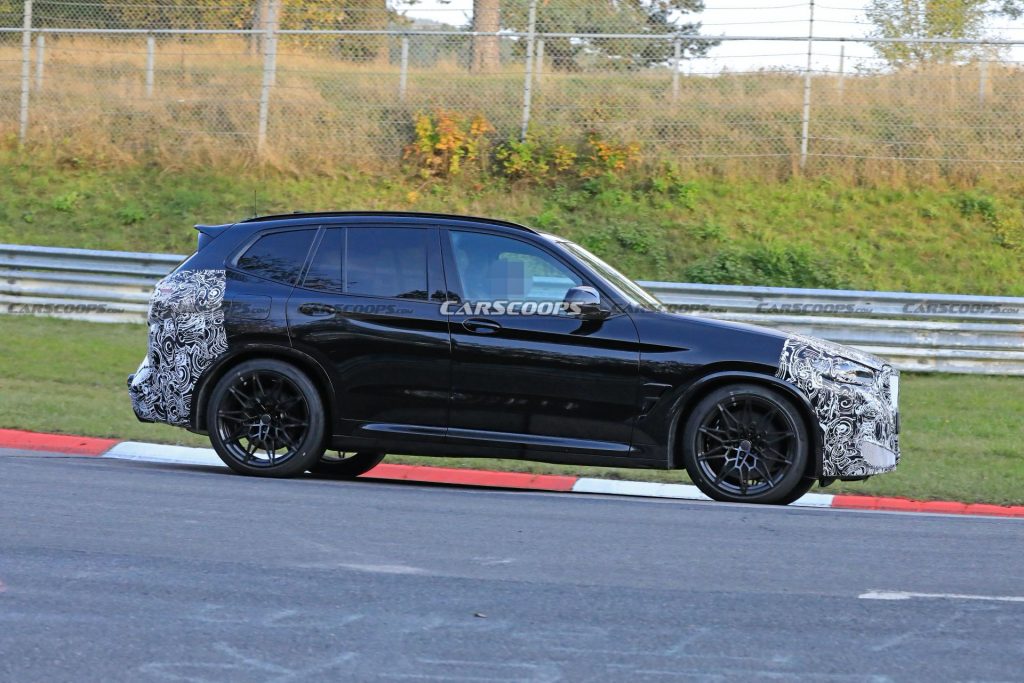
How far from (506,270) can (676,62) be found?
12.3m

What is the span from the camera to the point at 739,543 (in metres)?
6.70

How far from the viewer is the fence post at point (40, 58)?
2156 centimetres

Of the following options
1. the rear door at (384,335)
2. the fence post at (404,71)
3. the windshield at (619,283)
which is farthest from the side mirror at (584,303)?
the fence post at (404,71)

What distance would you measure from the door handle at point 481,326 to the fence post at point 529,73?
12.2 meters

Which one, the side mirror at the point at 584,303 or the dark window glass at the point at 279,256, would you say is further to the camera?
the dark window glass at the point at 279,256

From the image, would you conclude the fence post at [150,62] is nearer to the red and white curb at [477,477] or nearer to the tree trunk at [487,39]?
the tree trunk at [487,39]

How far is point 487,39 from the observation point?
2019 centimetres

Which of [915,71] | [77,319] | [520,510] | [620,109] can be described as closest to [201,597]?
[520,510]

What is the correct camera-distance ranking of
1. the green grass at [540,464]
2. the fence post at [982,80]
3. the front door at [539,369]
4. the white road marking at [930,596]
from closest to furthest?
the white road marking at [930,596] → the front door at [539,369] → the green grass at [540,464] → the fence post at [982,80]

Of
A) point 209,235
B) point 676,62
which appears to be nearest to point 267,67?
point 676,62

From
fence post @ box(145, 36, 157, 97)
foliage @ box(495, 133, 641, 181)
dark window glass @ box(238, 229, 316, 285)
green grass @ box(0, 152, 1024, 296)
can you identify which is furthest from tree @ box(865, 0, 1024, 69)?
dark window glass @ box(238, 229, 316, 285)

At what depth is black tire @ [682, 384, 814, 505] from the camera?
26.4ft

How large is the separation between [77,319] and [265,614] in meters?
12.7

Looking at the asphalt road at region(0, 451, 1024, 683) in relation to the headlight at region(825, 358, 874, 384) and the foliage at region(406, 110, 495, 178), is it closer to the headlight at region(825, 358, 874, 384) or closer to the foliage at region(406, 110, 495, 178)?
the headlight at region(825, 358, 874, 384)
